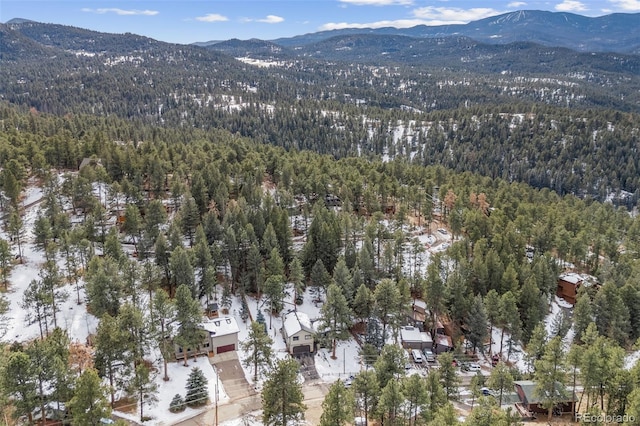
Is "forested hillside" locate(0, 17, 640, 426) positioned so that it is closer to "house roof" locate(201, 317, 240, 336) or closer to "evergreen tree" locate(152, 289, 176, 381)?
"evergreen tree" locate(152, 289, 176, 381)

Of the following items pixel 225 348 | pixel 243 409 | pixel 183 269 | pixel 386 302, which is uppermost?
pixel 183 269

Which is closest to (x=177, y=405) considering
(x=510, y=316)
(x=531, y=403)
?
(x=531, y=403)

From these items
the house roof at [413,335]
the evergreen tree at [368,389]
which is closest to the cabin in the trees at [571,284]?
the house roof at [413,335]

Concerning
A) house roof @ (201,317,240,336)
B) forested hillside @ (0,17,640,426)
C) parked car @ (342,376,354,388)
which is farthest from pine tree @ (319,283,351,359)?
house roof @ (201,317,240,336)

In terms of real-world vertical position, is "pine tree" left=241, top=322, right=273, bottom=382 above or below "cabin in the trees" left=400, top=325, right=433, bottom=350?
above

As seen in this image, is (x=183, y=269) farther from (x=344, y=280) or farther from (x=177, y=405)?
(x=344, y=280)

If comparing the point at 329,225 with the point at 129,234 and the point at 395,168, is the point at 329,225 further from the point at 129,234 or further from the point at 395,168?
the point at 395,168

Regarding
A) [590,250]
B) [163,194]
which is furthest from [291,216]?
[590,250]
